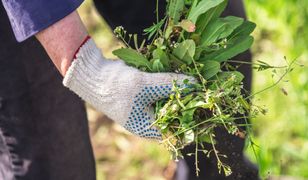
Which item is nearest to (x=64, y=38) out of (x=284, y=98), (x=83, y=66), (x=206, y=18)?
(x=83, y=66)

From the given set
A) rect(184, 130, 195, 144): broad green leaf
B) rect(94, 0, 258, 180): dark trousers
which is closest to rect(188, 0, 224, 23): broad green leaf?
rect(184, 130, 195, 144): broad green leaf

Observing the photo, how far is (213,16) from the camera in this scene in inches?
63.3

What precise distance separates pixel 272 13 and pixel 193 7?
1.66 m

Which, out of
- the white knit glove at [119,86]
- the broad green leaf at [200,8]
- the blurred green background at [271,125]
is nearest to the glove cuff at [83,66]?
the white knit glove at [119,86]

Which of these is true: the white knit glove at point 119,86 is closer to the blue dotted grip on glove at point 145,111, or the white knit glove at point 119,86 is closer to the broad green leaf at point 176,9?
the blue dotted grip on glove at point 145,111

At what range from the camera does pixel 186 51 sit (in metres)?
1.54

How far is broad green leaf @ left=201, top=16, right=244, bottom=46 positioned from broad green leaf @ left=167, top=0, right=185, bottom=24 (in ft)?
0.23

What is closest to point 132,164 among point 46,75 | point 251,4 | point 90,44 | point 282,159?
point 282,159

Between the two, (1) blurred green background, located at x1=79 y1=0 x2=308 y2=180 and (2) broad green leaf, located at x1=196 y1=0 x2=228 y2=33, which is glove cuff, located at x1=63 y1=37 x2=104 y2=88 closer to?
(2) broad green leaf, located at x1=196 y1=0 x2=228 y2=33

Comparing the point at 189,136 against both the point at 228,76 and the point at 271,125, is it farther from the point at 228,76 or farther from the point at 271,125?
the point at 271,125

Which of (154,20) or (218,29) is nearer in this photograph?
(218,29)

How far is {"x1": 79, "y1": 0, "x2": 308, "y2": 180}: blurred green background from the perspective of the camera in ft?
8.72

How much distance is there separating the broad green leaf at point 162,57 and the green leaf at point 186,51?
0.08ft

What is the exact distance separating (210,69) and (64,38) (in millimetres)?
321
